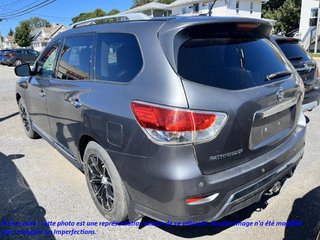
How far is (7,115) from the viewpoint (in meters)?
7.63

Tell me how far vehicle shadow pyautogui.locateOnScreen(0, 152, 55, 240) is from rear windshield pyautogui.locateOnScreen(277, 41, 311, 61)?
5.16 metres

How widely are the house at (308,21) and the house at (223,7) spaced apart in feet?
21.8

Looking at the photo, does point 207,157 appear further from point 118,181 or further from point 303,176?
point 303,176

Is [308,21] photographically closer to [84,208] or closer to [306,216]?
[306,216]

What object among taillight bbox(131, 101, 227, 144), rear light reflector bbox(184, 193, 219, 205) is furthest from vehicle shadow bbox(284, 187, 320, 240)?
taillight bbox(131, 101, 227, 144)

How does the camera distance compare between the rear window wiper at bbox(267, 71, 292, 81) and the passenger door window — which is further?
the passenger door window

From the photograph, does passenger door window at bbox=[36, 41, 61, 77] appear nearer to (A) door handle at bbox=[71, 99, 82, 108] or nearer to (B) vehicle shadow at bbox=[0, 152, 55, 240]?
(A) door handle at bbox=[71, 99, 82, 108]

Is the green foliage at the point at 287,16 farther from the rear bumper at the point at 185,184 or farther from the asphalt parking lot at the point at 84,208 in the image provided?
the rear bumper at the point at 185,184

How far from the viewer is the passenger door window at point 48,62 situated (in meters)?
4.04

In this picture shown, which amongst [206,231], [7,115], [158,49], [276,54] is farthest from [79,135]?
[7,115]

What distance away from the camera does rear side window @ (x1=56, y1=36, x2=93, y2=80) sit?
3.22 meters

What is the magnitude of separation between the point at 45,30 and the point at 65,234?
9289 centimetres

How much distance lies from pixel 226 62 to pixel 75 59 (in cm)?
177

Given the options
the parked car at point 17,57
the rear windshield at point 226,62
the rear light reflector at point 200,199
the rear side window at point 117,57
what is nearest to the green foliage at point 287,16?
the parked car at point 17,57
